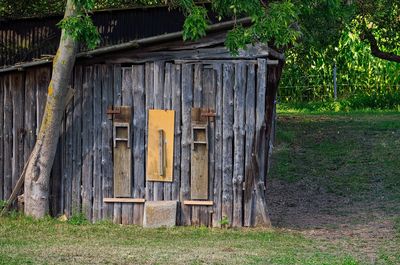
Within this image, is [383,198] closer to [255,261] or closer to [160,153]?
[160,153]

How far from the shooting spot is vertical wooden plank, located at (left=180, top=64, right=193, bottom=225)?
48.6 feet

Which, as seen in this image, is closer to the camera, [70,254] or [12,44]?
[70,254]

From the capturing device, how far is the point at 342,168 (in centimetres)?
2127

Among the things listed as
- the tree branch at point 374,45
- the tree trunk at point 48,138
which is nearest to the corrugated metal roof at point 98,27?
the tree trunk at point 48,138

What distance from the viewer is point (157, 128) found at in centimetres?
1484

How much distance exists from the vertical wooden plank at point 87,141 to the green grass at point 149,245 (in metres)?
0.62

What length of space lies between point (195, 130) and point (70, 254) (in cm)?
345

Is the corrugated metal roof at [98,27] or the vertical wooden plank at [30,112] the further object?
the corrugated metal roof at [98,27]

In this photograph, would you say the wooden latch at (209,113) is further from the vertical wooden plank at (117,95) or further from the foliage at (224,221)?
the foliage at (224,221)

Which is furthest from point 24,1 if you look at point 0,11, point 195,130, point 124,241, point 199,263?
point 199,263

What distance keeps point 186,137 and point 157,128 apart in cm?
46

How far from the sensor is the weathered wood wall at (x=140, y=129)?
1474cm

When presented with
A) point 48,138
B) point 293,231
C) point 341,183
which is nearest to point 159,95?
point 48,138

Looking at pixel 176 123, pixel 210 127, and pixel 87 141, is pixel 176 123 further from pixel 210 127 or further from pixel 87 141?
pixel 87 141
